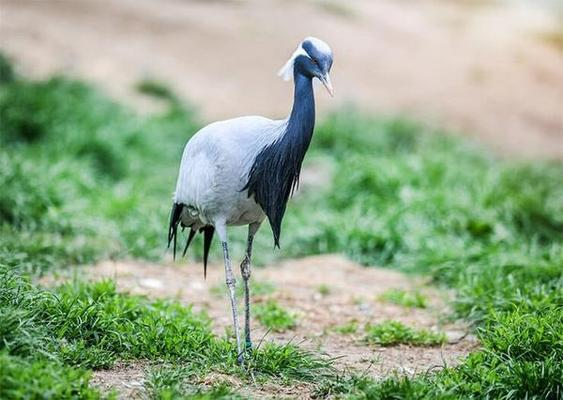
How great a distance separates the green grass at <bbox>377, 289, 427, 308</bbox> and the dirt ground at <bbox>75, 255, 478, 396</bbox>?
5cm

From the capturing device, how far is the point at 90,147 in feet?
29.8

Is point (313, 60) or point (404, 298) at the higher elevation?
point (313, 60)

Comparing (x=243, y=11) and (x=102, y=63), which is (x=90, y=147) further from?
(x=243, y=11)

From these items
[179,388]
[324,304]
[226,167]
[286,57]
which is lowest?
[324,304]

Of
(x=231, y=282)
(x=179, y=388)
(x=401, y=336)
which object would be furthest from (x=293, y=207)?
(x=179, y=388)

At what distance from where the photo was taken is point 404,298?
6.16 m

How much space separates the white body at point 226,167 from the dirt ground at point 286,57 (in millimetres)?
6860

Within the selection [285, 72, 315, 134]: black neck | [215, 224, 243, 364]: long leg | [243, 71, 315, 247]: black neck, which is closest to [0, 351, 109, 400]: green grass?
[215, 224, 243, 364]: long leg

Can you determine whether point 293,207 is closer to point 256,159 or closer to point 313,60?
point 256,159

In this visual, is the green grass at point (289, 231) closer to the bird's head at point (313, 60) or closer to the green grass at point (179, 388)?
the green grass at point (179, 388)

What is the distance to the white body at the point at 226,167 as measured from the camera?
14.3ft

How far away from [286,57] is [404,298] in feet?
26.2

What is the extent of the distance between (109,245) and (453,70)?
9220 mm

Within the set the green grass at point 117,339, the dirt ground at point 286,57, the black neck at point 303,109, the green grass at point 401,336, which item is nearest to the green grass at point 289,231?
the green grass at point 117,339
